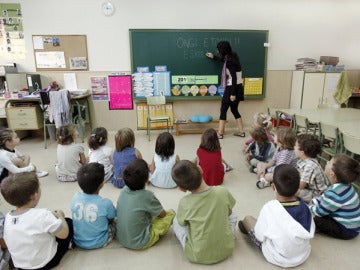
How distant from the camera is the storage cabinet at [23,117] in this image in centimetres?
432

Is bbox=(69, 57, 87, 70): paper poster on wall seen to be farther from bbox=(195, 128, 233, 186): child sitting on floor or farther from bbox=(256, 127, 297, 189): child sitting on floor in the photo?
bbox=(256, 127, 297, 189): child sitting on floor

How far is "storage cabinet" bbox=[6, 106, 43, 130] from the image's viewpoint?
170 inches

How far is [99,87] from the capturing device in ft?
16.7

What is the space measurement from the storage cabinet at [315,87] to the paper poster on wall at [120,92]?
10.5ft

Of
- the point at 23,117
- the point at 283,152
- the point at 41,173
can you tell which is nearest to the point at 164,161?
the point at 283,152

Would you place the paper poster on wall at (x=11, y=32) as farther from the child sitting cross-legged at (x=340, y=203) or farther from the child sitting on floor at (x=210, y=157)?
the child sitting cross-legged at (x=340, y=203)

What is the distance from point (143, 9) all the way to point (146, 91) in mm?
1431

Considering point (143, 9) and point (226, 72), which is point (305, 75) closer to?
point (226, 72)

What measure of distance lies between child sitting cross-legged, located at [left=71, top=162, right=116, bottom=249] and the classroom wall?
3569 millimetres

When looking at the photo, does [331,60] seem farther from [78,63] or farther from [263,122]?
[78,63]

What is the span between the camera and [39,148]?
14.4 ft

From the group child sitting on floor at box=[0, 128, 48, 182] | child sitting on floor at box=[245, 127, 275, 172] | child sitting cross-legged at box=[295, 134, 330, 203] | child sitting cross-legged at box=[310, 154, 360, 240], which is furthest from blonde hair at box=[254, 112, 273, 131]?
child sitting on floor at box=[0, 128, 48, 182]

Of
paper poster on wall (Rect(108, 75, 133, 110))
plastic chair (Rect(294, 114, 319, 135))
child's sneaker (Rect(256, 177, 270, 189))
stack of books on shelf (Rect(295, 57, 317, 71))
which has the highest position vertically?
stack of books on shelf (Rect(295, 57, 317, 71))

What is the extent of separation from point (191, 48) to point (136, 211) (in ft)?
12.8
